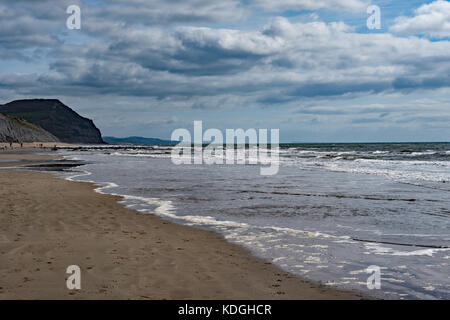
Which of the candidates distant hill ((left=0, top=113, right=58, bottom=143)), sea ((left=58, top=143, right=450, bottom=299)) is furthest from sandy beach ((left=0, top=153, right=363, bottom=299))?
distant hill ((left=0, top=113, right=58, bottom=143))

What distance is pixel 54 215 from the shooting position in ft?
38.9

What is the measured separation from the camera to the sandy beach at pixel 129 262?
5.69m

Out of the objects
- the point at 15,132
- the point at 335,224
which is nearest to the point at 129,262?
the point at 335,224

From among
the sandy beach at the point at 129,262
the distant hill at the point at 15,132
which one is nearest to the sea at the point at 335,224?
the sandy beach at the point at 129,262

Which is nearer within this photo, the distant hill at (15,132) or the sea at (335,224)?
the sea at (335,224)

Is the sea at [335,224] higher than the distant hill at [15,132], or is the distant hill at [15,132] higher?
the distant hill at [15,132]

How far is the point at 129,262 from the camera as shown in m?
7.11

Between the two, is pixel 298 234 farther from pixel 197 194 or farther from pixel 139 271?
pixel 197 194

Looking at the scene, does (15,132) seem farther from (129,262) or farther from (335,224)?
(129,262)

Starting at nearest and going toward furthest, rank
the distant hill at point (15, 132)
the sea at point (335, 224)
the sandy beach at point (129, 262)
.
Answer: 1. the sandy beach at point (129, 262)
2. the sea at point (335, 224)
3. the distant hill at point (15, 132)

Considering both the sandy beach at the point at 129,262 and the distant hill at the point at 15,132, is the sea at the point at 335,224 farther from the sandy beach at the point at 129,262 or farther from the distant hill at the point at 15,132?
the distant hill at the point at 15,132

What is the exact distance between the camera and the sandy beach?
224 inches
